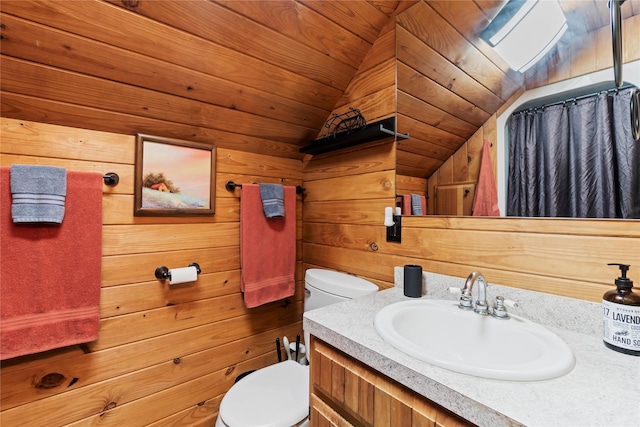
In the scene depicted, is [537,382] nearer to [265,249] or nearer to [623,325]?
[623,325]

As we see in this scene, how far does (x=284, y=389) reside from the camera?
1.25 metres

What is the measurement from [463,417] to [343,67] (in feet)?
5.14

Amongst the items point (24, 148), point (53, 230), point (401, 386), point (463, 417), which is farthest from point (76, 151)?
point (463, 417)

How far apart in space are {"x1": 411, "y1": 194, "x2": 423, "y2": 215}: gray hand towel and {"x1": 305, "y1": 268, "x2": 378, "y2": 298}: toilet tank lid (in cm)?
39

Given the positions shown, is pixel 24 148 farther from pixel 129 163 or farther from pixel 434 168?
pixel 434 168

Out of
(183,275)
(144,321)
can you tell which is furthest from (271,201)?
(144,321)

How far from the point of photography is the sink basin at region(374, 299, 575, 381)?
1.96 ft

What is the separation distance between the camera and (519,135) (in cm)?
99

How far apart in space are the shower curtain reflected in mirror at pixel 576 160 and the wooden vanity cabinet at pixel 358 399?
0.71 metres

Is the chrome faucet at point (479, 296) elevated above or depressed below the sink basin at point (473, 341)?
above

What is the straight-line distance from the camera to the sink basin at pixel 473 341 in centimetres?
60

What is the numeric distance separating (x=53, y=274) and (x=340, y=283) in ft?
3.93

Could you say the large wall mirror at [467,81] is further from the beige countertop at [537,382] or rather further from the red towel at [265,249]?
the red towel at [265,249]

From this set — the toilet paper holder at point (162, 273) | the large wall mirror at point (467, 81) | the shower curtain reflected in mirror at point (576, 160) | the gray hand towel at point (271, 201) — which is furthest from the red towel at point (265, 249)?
the shower curtain reflected in mirror at point (576, 160)
